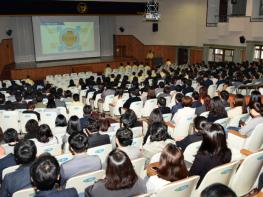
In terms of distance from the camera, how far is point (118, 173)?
2.87 metres

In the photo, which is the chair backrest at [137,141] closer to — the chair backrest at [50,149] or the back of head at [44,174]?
the chair backrest at [50,149]

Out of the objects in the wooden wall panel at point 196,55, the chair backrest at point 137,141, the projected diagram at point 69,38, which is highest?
the projected diagram at point 69,38

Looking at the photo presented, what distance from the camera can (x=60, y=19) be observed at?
20.4m

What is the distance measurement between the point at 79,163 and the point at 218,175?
1.58 meters

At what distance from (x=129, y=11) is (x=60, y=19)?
5014 millimetres

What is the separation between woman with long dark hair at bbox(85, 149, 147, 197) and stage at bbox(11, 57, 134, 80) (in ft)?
52.0

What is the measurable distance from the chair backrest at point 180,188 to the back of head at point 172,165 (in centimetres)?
15

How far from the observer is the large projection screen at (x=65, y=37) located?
19.9 metres

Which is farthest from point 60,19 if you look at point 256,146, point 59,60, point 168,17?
point 256,146

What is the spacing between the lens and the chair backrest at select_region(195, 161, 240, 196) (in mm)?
3146

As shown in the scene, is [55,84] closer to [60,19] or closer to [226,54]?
[60,19]

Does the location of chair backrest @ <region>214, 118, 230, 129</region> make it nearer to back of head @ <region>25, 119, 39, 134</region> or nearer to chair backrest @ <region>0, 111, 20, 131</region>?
back of head @ <region>25, 119, 39, 134</region>

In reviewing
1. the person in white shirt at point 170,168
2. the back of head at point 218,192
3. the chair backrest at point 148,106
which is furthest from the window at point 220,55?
the back of head at point 218,192

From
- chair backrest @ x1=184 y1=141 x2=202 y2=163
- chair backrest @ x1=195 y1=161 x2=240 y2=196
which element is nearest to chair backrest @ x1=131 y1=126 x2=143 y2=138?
chair backrest @ x1=184 y1=141 x2=202 y2=163
